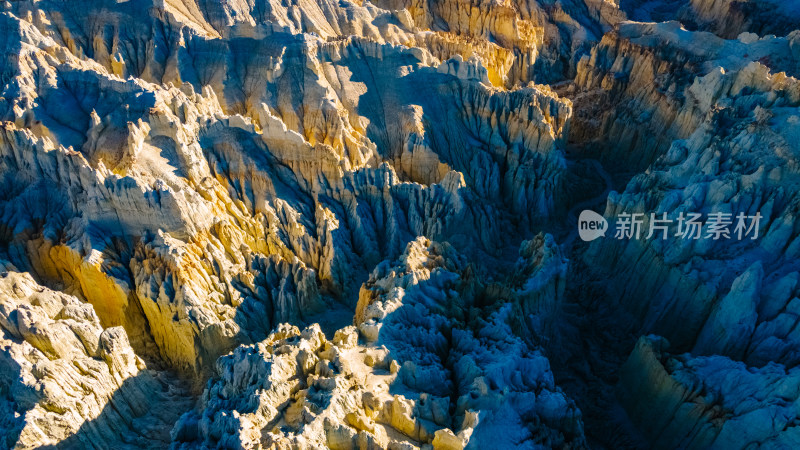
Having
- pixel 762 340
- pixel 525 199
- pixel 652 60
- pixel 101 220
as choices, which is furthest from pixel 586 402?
pixel 652 60

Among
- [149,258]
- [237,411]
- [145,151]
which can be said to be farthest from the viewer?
[145,151]

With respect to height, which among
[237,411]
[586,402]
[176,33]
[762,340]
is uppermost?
[176,33]

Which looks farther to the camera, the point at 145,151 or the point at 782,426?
the point at 145,151

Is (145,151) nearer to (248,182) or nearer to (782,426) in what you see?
(248,182)

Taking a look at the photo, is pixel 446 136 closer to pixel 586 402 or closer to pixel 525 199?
pixel 525 199

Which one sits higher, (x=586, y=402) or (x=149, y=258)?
(x=149, y=258)

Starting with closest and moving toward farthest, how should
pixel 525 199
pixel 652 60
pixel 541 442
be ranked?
1. pixel 541 442
2. pixel 525 199
3. pixel 652 60
